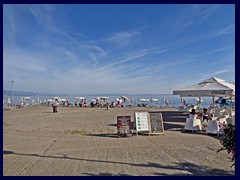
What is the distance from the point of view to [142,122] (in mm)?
8547

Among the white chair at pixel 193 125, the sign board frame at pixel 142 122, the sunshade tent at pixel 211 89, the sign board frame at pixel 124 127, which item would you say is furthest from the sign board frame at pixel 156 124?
the sunshade tent at pixel 211 89

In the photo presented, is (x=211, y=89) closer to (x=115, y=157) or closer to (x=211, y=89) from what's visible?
(x=211, y=89)

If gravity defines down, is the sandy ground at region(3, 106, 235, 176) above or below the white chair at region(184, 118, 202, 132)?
below

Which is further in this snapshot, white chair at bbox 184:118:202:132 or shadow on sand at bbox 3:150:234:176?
white chair at bbox 184:118:202:132

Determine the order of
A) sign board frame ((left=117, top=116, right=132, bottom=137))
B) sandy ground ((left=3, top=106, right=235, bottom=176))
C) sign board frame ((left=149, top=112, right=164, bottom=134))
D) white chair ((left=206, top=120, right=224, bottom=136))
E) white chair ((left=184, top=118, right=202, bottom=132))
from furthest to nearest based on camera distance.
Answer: white chair ((left=184, top=118, right=202, bottom=132)) < sign board frame ((left=149, top=112, right=164, bottom=134)) < white chair ((left=206, top=120, right=224, bottom=136)) < sign board frame ((left=117, top=116, right=132, bottom=137)) < sandy ground ((left=3, top=106, right=235, bottom=176))

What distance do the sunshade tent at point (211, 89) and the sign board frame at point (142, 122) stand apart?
2.30m

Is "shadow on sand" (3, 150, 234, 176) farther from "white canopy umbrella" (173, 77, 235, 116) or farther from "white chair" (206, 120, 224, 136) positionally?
"white canopy umbrella" (173, 77, 235, 116)

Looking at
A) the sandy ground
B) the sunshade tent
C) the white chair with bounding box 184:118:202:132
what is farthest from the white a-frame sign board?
the sunshade tent

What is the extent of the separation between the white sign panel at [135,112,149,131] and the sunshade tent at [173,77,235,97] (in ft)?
7.63

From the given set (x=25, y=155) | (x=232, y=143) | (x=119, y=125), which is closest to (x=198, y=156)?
(x=232, y=143)

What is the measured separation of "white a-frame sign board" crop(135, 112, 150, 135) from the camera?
8.37m

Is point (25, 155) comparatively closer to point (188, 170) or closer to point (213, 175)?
point (188, 170)

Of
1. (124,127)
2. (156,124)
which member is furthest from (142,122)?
(124,127)

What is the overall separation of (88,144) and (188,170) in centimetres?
315
